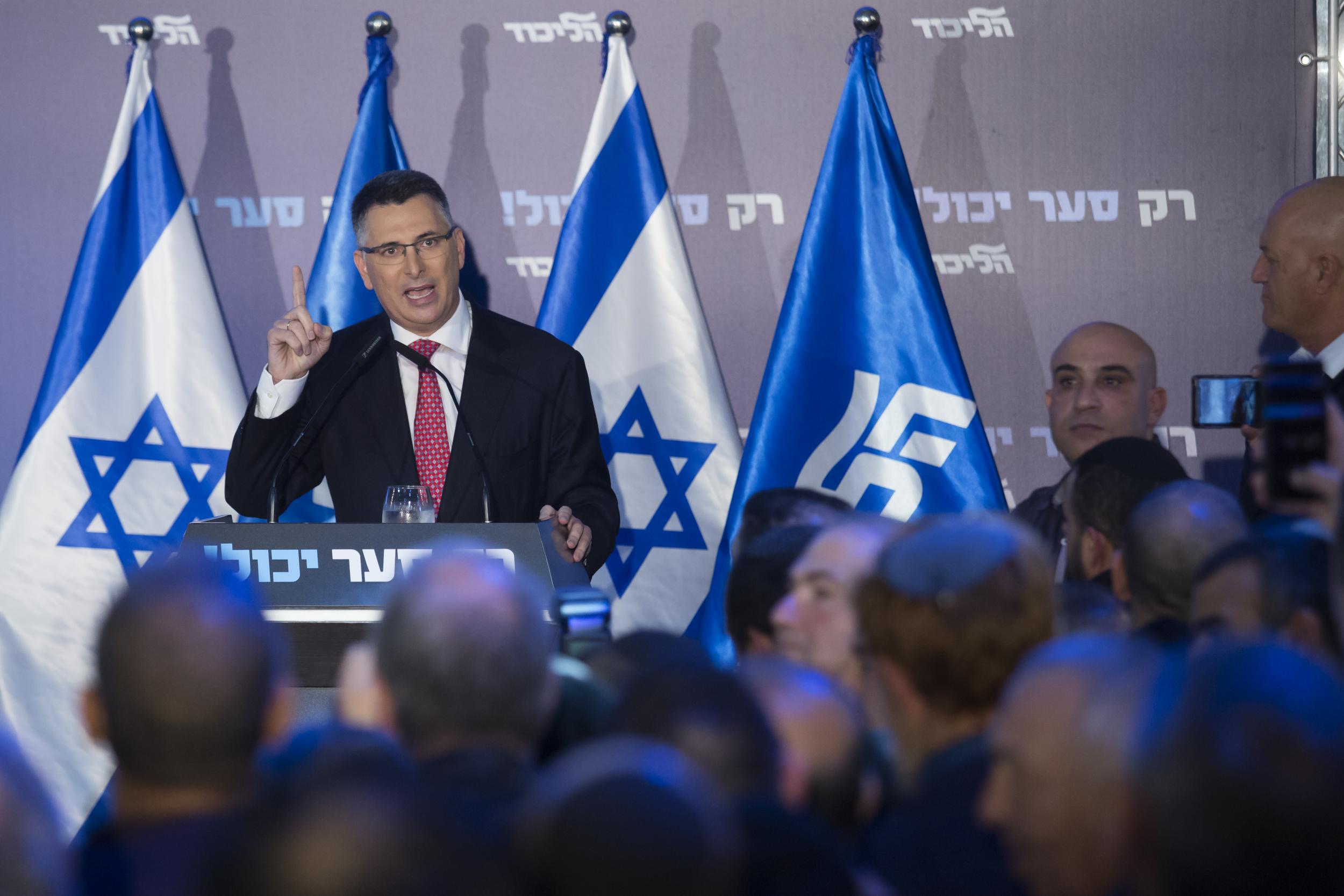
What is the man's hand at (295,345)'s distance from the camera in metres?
3.21

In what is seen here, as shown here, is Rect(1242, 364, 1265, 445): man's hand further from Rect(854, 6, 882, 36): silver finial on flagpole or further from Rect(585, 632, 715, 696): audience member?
Rect(854, 6, 882, 36): silver finial on flagpole

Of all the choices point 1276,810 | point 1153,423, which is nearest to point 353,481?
point 1153,423

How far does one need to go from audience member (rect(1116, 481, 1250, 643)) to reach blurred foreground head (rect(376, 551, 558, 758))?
45.2 inches

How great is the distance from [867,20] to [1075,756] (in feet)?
12.6

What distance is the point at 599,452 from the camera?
Answer: 3.64m

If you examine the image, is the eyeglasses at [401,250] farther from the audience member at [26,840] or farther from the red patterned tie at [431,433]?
the audience member at [26,840]

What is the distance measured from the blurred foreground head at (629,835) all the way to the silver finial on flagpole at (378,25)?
13.5 ft

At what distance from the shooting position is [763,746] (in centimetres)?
116

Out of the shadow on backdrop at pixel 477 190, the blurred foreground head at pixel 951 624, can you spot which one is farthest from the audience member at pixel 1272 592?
the shadow on backdrop at pixel 477 190

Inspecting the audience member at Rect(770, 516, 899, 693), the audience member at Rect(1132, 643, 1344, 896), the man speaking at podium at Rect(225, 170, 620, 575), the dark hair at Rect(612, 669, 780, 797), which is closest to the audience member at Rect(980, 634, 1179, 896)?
the audience member at Rect(1132, 643, 1344, 896)

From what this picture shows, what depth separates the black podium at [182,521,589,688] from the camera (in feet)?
8.18

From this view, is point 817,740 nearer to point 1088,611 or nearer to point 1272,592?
point 1272,592

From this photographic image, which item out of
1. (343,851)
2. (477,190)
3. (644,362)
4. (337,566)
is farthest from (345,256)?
(343,851)

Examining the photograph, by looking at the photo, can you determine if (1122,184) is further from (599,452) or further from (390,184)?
(390,184)
